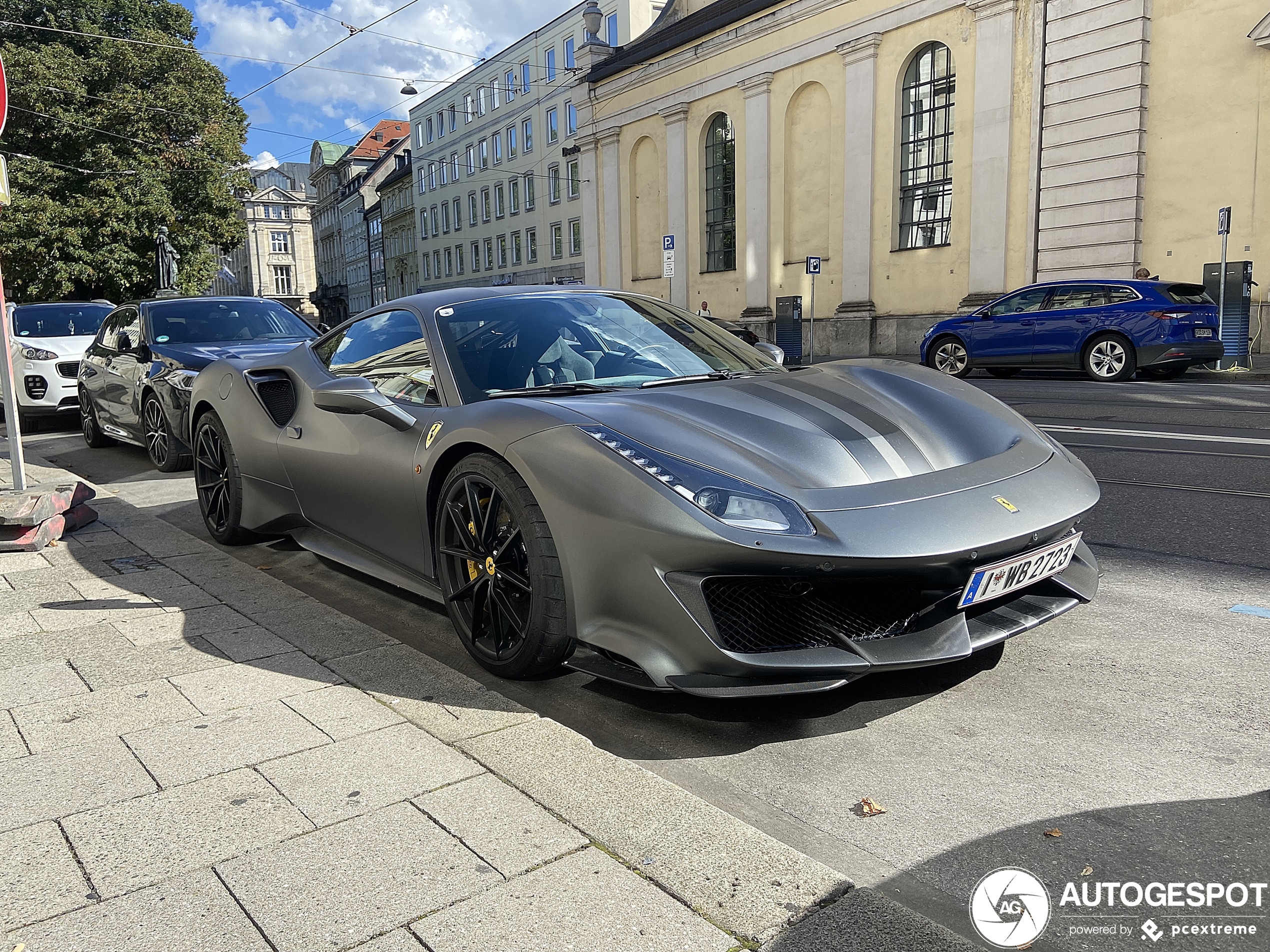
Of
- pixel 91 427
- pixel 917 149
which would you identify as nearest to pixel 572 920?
pixel 91 427

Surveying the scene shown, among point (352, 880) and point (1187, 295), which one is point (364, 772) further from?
point (1187, 295)

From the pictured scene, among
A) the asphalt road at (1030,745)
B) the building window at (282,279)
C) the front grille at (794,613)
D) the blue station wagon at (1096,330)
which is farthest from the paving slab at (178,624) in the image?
the building window at (282,279)

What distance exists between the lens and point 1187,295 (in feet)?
46.3

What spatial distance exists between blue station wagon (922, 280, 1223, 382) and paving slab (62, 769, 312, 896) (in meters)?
12.1

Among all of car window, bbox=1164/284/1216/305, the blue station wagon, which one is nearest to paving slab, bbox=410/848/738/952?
the blue station wagon

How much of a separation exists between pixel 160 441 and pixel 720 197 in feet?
87.8

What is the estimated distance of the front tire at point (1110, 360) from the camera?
46.7 ft

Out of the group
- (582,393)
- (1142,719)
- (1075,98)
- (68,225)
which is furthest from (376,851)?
(68,225)

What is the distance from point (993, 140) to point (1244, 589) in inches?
863

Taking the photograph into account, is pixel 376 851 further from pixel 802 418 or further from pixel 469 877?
pixel 802 418

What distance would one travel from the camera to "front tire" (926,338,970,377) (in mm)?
16328

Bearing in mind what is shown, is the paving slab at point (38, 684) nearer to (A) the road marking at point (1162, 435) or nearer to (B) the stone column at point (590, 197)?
(A) the road marking at point (1162, 435)

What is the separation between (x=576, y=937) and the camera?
6.05 ft

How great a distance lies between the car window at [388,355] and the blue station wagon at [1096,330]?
10277mm
